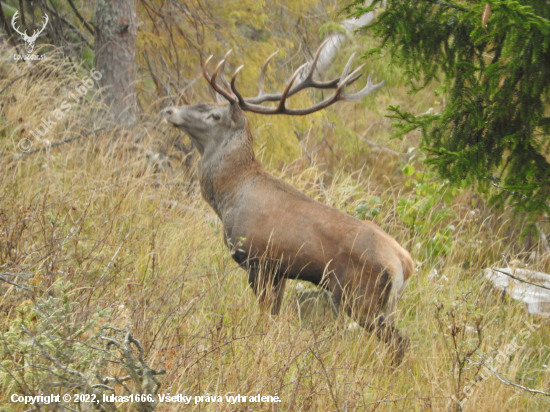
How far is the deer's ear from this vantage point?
5.86 m

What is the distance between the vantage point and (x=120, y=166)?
6.87m

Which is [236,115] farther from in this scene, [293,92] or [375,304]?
[375,304]

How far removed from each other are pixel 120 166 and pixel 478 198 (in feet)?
20.4

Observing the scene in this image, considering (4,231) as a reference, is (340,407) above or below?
below

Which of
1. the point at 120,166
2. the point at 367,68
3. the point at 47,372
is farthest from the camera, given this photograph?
the point at 367,68

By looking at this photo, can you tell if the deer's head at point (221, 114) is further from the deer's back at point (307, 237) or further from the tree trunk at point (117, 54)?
the tree trunk at point (117, 54)

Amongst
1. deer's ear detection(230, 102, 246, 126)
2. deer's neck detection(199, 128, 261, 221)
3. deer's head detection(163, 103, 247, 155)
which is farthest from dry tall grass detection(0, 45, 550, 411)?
deer's ear detection(230, 102, 246, 126)

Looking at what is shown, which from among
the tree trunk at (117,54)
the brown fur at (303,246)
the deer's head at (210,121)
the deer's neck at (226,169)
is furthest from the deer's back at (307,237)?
the tree trunk at (117,54)

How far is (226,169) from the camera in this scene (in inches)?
226

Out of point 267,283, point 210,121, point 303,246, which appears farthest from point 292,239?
point 210,121

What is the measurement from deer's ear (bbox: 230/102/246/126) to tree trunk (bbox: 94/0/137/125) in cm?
222

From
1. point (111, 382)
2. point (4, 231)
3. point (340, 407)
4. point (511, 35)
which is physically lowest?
point (340, 407)

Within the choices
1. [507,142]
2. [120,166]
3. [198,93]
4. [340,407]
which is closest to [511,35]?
[507,142]

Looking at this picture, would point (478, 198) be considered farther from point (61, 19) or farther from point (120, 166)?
point (61, 19)
